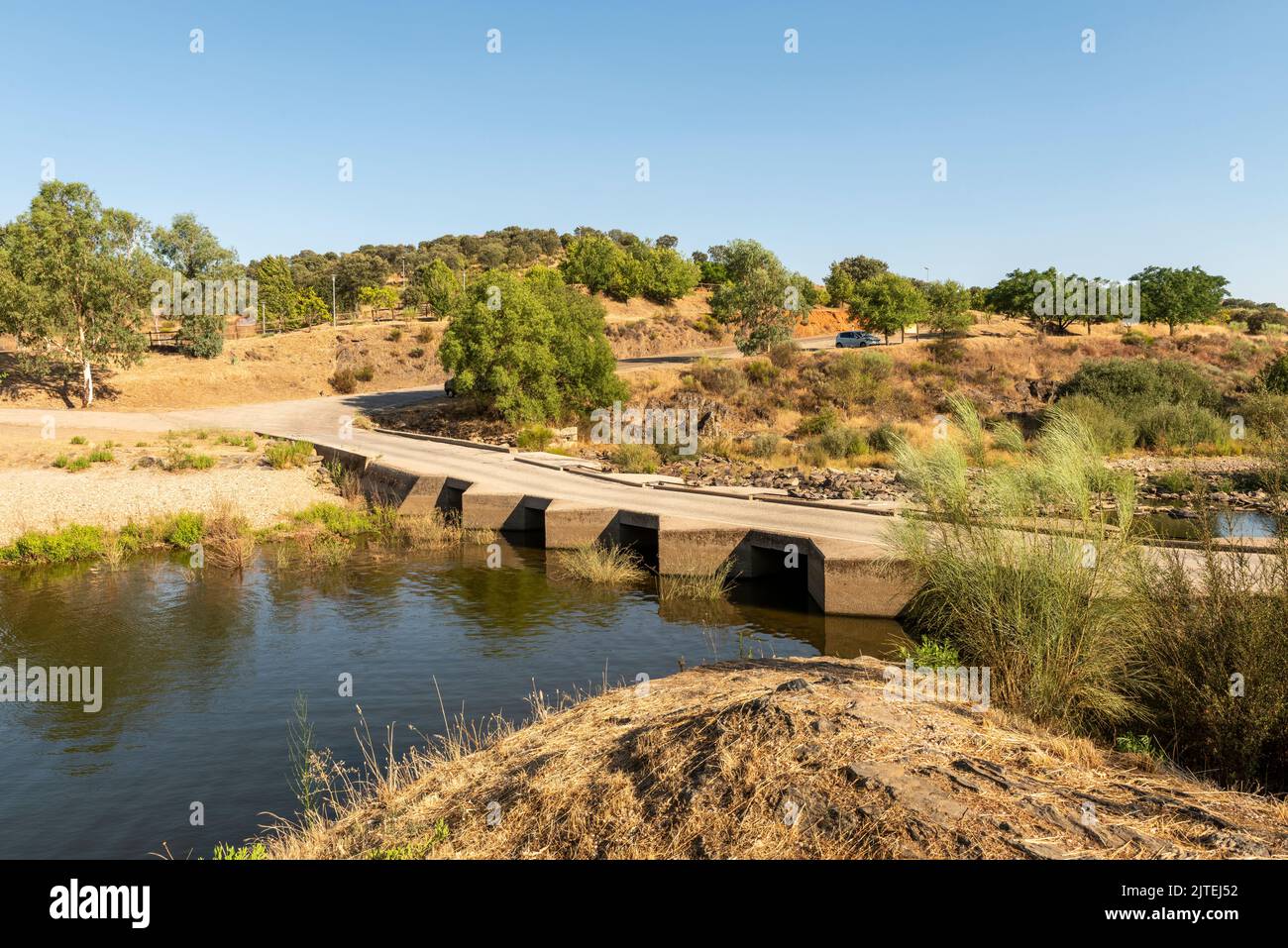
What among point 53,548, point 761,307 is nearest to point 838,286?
point 761,307

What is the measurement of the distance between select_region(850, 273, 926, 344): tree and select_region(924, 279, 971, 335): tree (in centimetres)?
132

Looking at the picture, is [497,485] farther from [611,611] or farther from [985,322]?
[985,322]

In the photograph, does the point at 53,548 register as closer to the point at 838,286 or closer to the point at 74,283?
the point at 74,283

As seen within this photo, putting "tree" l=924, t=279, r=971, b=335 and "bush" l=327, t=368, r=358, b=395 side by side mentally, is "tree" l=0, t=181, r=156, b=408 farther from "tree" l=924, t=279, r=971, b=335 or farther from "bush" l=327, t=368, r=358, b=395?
"tree" l=924, t=279, r=971, b=335

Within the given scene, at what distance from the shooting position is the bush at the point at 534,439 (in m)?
33.8

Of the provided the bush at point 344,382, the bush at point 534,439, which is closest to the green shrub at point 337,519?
the bush at point 534,439

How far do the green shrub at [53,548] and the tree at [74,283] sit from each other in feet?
100

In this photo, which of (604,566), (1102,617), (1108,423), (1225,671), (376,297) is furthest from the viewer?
(376,297)

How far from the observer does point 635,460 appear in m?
29.3

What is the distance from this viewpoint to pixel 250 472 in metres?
27.9

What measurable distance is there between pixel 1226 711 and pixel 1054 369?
159ft

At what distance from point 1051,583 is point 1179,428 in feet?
110
